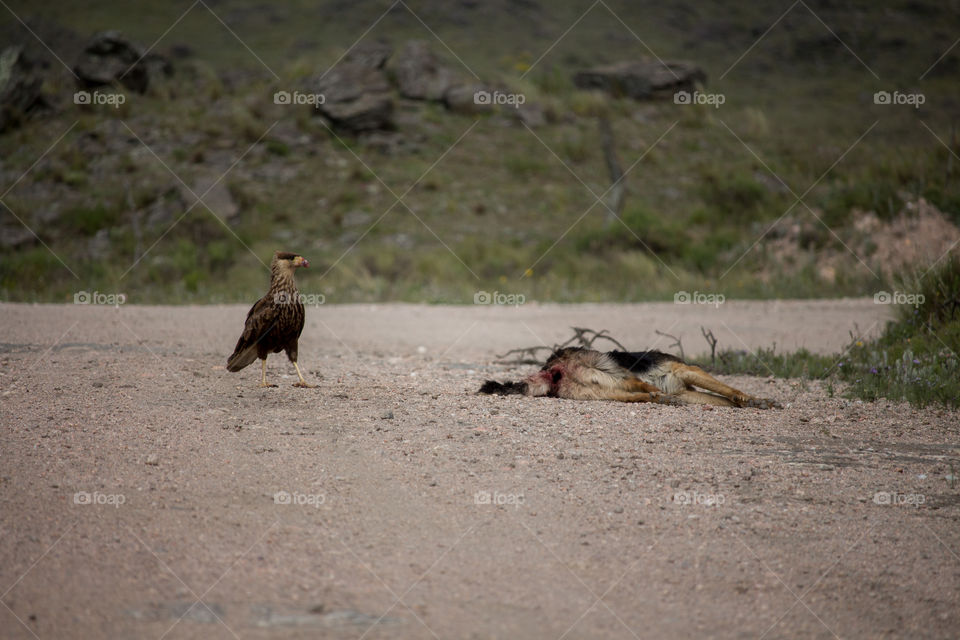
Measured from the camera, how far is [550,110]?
1027 inches

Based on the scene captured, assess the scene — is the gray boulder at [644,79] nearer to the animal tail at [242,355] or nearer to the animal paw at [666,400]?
the animal paw at [666,400]

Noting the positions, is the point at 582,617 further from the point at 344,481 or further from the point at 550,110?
the point at 550,110

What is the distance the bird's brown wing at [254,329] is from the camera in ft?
19.3

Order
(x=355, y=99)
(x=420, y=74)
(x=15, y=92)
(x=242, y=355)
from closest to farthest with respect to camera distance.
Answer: (x=242, y=355)
(x=15, y=92)
(x=355, y=99)
(x=420, y=74)

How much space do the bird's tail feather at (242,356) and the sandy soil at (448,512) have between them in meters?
0.21

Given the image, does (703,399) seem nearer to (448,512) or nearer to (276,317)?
(448,512)

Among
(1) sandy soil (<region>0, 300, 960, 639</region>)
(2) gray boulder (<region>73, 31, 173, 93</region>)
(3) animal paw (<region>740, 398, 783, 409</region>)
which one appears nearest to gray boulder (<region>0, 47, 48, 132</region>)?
(2) gray boulder (<region>73, 31, 173, 93</region>)

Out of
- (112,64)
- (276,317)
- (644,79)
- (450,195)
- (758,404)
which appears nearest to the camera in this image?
(276,317)

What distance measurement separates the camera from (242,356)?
6102 mm

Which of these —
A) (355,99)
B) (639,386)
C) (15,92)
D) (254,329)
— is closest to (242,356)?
(254,329)

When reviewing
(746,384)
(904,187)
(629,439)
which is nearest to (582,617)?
(629,439)

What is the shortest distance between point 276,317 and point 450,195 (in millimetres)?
16160

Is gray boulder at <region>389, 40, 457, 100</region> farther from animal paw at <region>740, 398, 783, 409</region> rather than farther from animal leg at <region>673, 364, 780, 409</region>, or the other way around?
animal paw at <region>740, 398, 783, 409</region>

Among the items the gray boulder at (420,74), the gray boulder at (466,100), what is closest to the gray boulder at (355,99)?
the gray boulder at (420,74)
